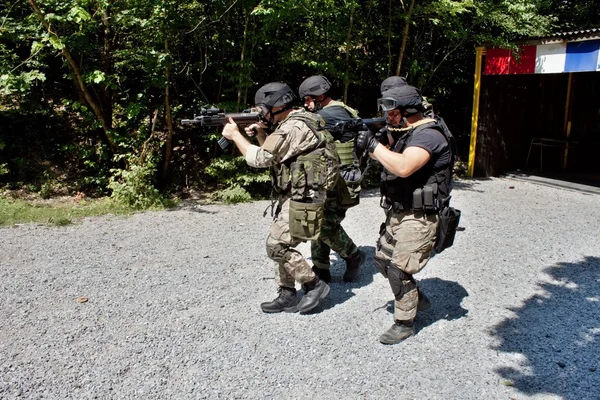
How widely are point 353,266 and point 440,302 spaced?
86cm

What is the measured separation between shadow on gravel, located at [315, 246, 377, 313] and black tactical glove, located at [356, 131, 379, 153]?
151 cm

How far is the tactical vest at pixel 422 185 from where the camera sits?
11.7 feet

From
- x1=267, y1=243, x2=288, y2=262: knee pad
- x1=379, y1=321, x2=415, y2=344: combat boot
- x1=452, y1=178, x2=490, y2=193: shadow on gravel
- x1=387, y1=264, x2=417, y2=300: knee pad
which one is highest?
x1=267, y1=243, x2=288, y2=262: knee pad

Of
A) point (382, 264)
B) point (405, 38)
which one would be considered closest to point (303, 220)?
point (382, 264)

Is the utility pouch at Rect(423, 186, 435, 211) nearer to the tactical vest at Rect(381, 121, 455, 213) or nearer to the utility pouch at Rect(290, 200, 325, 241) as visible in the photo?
the tactical vest at Rect(381, 121, 455, 213)

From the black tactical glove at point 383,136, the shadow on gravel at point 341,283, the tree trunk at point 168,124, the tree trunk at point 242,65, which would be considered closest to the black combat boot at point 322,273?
the shadow on gravel at point 341,283

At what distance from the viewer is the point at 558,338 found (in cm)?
385

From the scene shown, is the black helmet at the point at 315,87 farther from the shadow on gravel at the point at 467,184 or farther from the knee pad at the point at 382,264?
the shadow on gravel at the point at 467,184

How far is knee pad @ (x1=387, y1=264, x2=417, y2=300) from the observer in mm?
3629

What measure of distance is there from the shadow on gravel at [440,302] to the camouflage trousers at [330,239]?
2.14 feet

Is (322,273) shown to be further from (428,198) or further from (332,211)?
(428,198)

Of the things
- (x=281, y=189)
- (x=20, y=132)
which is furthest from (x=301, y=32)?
(x=281, y=189)

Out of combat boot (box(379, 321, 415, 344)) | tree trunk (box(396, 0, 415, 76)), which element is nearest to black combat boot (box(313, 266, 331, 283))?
combat boot (box(379, 321, 415, 344))

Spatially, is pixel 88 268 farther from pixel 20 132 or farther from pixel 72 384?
pixel 20 132
